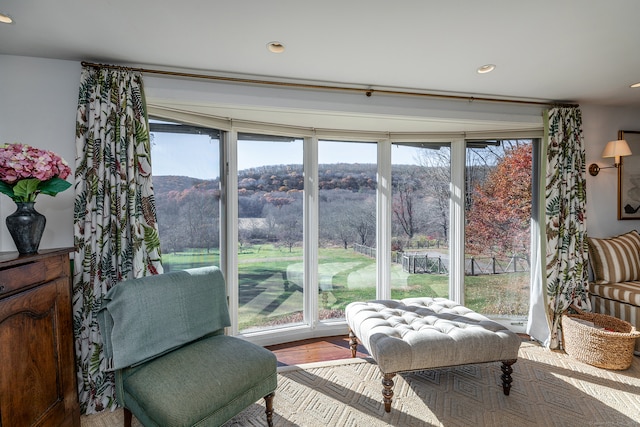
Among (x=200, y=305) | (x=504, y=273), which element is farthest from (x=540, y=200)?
(x=200, y=305)

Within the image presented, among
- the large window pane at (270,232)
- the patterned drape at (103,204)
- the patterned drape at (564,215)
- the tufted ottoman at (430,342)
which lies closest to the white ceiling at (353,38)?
the patterned drape at (103,204)

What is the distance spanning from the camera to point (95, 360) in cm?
207

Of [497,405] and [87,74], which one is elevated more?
[87,74]

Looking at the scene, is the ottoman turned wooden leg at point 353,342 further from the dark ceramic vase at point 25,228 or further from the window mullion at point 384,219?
the dark ceramic vase at point 25,228

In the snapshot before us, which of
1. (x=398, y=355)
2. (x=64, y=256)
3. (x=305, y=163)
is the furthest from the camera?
(x=305, y=163)

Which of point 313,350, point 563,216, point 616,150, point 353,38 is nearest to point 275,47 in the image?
point 353,38

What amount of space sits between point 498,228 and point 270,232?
95.6 inches

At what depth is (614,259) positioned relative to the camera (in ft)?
9.88

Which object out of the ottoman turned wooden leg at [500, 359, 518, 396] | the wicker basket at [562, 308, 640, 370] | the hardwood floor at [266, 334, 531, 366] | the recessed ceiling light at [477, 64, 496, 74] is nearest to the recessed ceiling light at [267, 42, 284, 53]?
the recessed ceiling light at [477, 64, 496, 74]

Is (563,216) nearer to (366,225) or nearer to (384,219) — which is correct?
(384,219)

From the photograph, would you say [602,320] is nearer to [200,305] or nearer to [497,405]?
[497,405]

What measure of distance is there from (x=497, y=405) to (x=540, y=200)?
76.1 inches

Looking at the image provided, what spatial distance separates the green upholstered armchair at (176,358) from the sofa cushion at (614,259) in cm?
322

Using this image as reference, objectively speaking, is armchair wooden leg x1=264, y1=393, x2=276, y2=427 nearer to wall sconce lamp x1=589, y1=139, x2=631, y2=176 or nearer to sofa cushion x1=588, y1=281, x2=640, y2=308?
sofa cushion x1=588, y1=281, x2=640, y2=308
